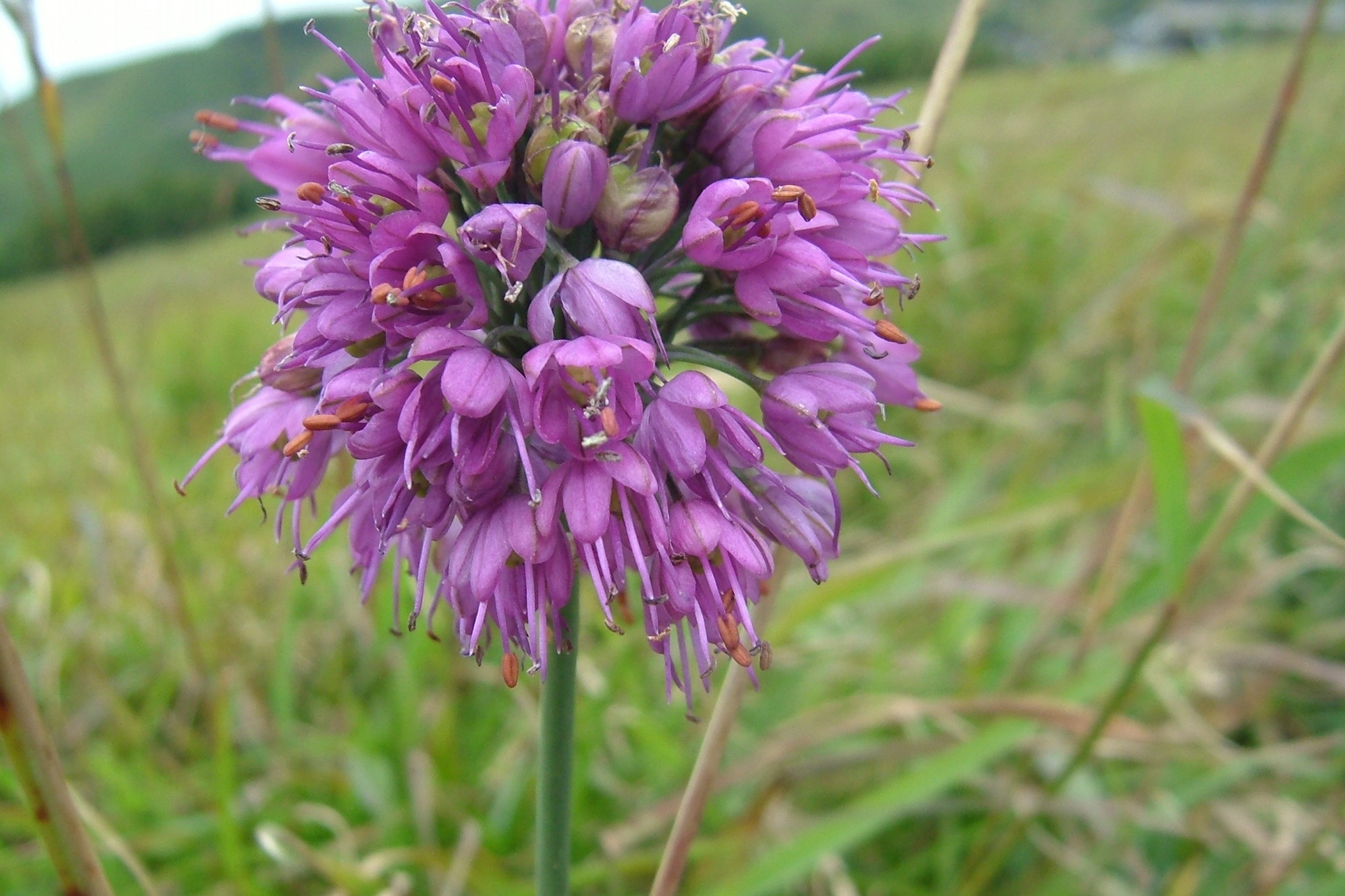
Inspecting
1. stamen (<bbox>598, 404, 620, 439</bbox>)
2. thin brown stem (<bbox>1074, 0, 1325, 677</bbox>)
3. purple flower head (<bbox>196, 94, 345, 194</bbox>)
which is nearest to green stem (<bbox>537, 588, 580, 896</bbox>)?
stamen (<bbox>598, 404, 620, 439</bbox>)

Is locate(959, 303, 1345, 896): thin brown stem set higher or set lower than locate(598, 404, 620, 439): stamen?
lower

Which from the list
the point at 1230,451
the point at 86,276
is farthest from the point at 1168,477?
the point at 86,276

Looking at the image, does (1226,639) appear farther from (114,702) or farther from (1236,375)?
(114,702)

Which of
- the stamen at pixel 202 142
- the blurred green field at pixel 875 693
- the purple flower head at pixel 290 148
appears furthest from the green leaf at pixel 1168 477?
the stamen at pixel 202 142

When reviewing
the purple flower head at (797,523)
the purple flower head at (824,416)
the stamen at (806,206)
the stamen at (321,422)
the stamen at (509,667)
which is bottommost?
the stamen at (509,667)

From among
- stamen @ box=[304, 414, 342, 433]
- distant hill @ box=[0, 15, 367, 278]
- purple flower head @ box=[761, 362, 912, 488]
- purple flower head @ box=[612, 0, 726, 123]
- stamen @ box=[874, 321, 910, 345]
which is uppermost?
purple flower head @ box=[612, 0, 726, 123]

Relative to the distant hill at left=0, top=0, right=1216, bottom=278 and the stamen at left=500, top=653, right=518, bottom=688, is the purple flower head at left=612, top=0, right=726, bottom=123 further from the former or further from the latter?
the stamen at left=500, top=653, right=518, bottom=688

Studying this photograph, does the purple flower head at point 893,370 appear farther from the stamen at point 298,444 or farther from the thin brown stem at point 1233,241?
the thin brown stem at point 1233,241

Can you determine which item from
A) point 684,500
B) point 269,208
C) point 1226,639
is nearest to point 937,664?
point 1226,639
